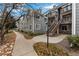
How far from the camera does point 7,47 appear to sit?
308 centimetres

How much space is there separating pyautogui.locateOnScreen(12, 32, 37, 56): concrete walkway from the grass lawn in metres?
0.09

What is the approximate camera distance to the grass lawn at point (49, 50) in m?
3.04

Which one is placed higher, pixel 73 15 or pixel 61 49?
pixel 73 15

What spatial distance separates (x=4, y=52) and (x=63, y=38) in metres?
1.09

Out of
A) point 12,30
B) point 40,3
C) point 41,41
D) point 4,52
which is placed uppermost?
point 40,3

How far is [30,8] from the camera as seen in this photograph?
3.07 m

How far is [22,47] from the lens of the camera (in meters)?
3.07

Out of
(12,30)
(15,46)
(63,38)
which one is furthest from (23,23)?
(63,38)

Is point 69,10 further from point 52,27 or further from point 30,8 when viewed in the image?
point 30,8

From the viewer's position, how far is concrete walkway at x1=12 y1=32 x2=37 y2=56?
10.0 feet

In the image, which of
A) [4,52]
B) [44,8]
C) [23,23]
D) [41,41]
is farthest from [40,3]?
[4,52]

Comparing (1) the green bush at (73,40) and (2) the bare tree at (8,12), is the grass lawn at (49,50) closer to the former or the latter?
(1) the green bush at (73,40)

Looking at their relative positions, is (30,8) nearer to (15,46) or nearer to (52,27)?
(52,27)

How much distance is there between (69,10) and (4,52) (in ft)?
4.56
